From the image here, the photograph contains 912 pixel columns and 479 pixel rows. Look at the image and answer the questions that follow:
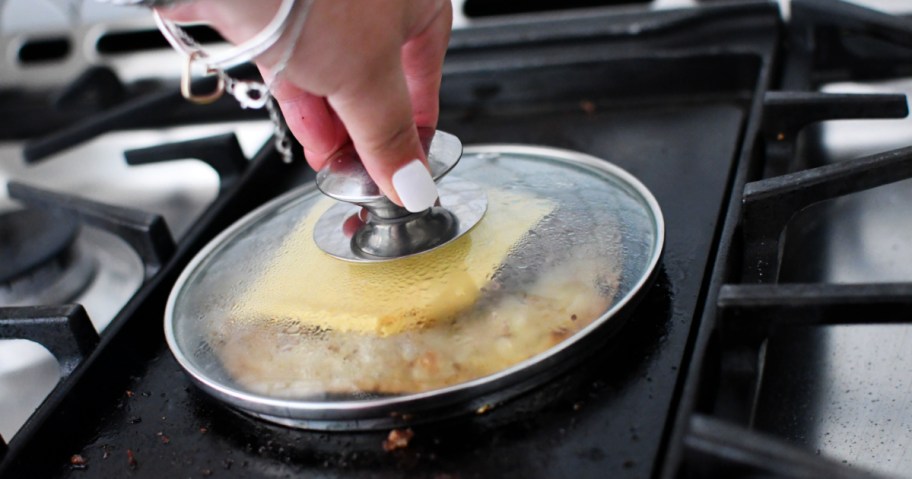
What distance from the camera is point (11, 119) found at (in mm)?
965

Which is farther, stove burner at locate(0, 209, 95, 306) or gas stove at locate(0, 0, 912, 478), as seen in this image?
stove burner at locate(0, 209, 95, 306)

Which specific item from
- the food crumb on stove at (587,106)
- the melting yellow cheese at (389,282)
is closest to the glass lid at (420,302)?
the melting yellow cheese at (389,282)

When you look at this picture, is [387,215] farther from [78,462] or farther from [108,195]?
[108,195]

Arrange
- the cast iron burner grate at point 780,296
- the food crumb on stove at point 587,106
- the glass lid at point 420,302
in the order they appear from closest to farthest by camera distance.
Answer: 1. the cast iron burner grate at point 780,296
2. the glass lid at point 420,302
3. the food crumb on stove at point 587,106

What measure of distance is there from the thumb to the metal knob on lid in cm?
3

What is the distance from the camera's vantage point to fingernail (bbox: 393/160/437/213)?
0.45 m

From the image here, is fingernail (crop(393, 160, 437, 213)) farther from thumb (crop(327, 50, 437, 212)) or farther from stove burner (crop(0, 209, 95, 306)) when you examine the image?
stove burner (crop(0, 209, 95, 306))

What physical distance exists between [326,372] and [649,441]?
0.18 m

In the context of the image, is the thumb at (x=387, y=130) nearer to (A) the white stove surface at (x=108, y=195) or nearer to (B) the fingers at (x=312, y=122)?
(B) the fingers at (x=312, y=122)

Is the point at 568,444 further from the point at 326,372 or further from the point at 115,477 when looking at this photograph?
the point at 115,477

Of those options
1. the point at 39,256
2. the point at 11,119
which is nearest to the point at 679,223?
the point at 39,256

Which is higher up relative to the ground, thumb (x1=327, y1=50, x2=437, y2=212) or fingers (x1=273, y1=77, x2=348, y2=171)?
thumb (x1=327, y1=50, x2=437, y2=212)

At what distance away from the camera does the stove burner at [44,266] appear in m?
0.73

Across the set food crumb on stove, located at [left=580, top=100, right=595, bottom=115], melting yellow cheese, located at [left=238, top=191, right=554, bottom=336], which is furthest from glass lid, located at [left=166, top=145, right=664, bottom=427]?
food crumb on stove, located at [left=580, top=100, right=595, bottom=115]
